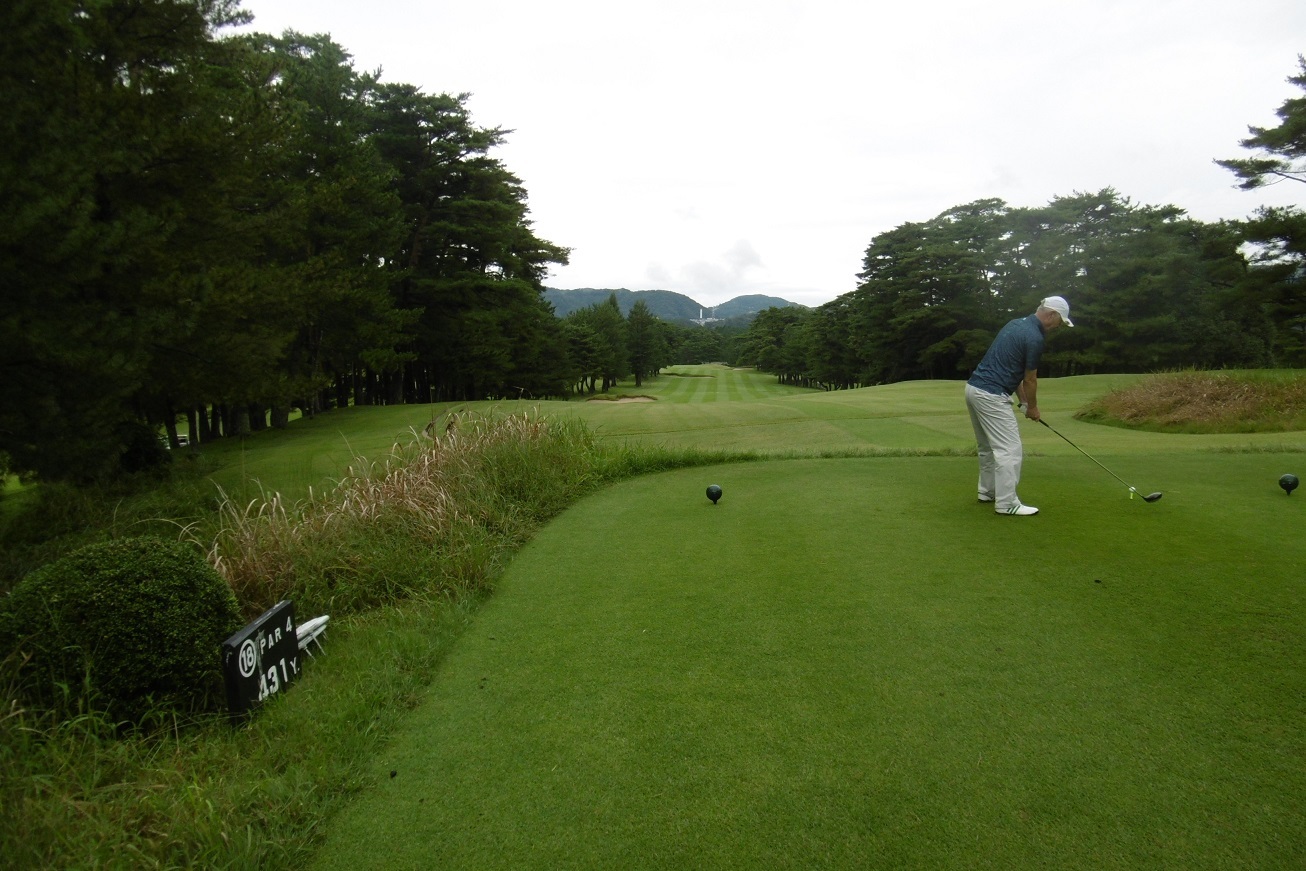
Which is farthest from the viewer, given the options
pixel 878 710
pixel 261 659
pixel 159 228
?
pixel 159 228

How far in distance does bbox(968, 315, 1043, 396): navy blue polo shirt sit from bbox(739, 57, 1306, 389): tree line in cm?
2530

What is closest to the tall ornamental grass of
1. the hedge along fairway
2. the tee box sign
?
the hedge along fairway

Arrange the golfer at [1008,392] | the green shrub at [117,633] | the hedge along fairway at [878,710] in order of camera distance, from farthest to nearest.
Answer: the golfer at [1008,392], the green shrub at [117,633], the hedge along fairway at [878,710]

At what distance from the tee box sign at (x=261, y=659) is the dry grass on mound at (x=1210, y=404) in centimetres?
1431

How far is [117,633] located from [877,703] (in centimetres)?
347

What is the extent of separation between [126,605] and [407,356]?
2308 cm

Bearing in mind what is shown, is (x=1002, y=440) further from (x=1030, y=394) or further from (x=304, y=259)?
(x=304, y=259)

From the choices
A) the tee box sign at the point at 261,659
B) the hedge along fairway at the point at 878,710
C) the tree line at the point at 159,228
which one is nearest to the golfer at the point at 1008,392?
the hedge along fairway at the point at 878,710

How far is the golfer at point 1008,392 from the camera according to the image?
5996 millimetres

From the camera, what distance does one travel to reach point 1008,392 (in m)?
6.13

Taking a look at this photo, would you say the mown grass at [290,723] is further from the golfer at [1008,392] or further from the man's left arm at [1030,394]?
the man's left arm at [1030,394]

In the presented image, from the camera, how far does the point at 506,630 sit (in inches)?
165

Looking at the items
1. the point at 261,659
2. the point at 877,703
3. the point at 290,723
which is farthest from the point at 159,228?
the point at 877,703

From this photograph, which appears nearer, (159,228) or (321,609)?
(321,609)
